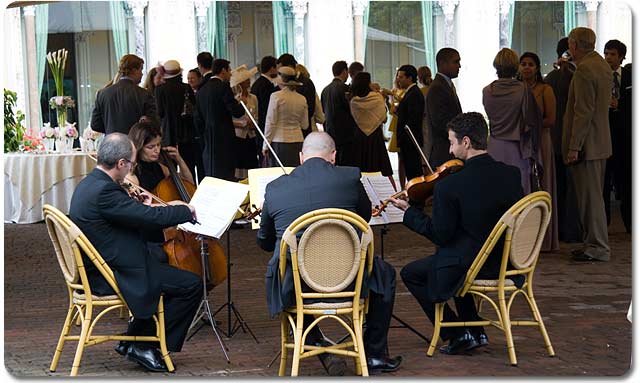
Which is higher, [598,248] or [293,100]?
[293,100]

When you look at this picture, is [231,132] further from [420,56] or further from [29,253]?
[420,56]

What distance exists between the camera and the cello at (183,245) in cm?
561

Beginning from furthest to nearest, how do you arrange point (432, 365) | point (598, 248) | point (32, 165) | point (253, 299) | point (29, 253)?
1. point (32, 165)
2. point (29, 253)
3. point (598, 248)
4. point (253, 299)
5. point (432, 365)

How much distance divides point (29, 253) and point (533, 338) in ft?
17.4

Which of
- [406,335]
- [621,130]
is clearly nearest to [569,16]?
[621,130]

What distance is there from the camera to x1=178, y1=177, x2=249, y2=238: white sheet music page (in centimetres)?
514

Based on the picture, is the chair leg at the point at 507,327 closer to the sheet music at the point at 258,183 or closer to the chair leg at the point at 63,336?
the sheet music at the point at 258,183

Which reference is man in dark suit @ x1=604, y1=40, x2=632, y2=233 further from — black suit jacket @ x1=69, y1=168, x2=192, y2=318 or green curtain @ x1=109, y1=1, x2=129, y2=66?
green curtain @ x1=109, y1=1, x2=129, y2=66

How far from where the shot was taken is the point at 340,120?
11844mm

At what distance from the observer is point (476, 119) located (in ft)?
16.9

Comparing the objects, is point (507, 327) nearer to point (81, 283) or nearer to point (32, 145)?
point (81, 283)

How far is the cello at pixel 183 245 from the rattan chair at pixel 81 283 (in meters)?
0.65

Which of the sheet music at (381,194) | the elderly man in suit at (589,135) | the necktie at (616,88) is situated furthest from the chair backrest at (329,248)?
the necktie at (616,88)

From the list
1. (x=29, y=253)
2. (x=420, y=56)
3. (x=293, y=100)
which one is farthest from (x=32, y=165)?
(x=420, y=56)
